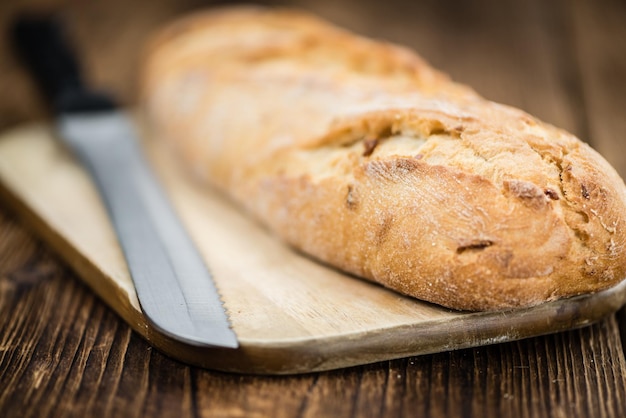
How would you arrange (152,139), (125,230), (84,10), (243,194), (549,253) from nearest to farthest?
(549,253) < (125,230) < (243,194) < (152,139) < (84,10)

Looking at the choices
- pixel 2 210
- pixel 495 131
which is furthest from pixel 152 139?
pixel 495 131

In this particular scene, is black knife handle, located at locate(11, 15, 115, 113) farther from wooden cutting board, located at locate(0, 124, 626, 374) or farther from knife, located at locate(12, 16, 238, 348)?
wooden cutting board, located at locate(0, 124, 626, 374)

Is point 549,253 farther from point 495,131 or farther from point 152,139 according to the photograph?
point 152,139

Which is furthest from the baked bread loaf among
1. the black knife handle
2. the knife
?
the black knife handle

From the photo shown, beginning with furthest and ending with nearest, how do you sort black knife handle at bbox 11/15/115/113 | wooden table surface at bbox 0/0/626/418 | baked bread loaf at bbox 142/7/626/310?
black knife handle at bbox 11/15/115/113 < baked bread loaf at bbox 142/7/626/310 < wooden table surface at bbox 0/0/626/418

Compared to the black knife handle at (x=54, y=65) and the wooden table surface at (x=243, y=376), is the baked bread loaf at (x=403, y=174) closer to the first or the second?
the wooden table surface at (x=243, y=376)

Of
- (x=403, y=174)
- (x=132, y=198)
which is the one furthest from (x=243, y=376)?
(x=132, y=198)
